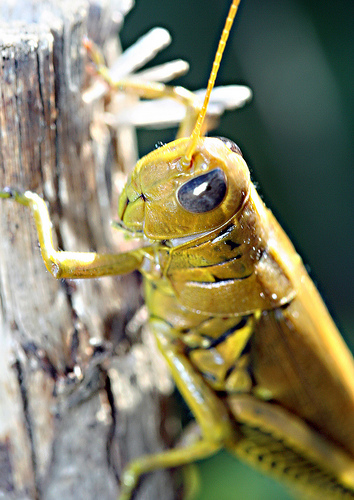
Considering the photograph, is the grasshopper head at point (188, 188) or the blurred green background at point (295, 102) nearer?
the grasshopper head at point (188, 188)

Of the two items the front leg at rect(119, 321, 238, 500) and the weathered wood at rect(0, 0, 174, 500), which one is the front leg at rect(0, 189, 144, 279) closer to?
the weathered wood at rect(0, 0, 174, 500)

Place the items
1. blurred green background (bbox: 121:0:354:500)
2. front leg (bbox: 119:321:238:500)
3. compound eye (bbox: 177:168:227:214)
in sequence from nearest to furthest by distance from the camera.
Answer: compound eye (bbox: 177:168:227:214) < front leg (bbox: 119:321:238:500) < blurred green background (bbox: 121:0:354:500)

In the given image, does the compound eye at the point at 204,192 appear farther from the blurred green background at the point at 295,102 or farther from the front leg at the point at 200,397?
the blurred green background at the point at 295,102

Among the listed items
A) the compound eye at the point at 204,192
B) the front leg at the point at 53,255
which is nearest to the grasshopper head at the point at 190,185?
the compound eye at the point at 204,192

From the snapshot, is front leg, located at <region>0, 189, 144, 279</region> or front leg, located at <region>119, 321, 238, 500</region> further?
front leg, located at <region>119, 321, 238, 500</region>

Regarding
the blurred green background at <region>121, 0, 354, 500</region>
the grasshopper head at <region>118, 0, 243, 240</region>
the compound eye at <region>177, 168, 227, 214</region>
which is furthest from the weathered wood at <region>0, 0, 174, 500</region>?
the blurred green background at <region>121, 0, 354, 500</region>

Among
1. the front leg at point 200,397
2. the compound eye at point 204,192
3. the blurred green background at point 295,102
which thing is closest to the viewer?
the compound eye at point 204,192
